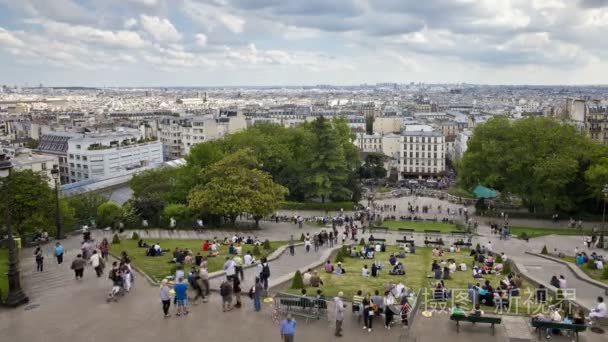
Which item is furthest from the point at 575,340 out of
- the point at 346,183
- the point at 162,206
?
the point at 346,183

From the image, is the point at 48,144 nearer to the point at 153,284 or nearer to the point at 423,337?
the point at 153,284

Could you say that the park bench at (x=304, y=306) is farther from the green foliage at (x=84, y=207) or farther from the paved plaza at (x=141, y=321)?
the green foliage at (x=84, y=207)

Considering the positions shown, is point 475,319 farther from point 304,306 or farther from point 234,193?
point 234,193

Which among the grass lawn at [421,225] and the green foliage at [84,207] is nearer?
the grass lawn at [421,225]

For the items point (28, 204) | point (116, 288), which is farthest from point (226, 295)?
point (28, 204)

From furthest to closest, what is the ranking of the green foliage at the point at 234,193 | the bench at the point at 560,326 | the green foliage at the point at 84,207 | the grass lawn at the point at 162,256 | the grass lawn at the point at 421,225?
the green foliage at the point at 84,207 < the grass lawn at the point at 421,225 < the green foliage at the point at 234,193 < the grass lawn at the point at 162,256 < the bench at the point at 560,326

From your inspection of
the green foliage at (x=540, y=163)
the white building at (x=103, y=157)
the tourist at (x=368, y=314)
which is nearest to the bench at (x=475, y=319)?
the tourist at (x=368, y=314)
